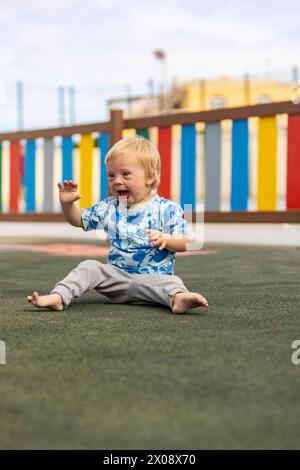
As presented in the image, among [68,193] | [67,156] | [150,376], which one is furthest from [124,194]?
[67,156]

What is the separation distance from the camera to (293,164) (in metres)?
5.19

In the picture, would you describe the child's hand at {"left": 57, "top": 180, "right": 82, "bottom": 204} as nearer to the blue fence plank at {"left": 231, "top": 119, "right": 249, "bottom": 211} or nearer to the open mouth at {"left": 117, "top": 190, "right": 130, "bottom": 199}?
the open mouth at {"left": 117, "top": 190, "right": 130, "bottom": 199}

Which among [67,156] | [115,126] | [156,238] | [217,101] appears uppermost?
[217,101]

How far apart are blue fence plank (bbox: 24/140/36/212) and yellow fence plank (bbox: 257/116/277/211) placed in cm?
258

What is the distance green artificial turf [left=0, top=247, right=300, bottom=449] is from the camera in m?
1.10

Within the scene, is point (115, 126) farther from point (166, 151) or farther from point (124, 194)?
point (124, 194)

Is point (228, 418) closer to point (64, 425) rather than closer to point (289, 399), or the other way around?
point (289, 399)

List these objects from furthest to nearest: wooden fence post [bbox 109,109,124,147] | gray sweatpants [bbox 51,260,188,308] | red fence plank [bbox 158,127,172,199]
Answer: wooden fence post [bbox 109,109,124,147], red fence plank [bbox 158,127,172,199], gray sweatpants [bbox 51,260,188,308]

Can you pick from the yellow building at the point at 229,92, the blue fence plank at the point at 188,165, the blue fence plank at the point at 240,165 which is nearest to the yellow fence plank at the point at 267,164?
the blue fence plank at the point at 240,165

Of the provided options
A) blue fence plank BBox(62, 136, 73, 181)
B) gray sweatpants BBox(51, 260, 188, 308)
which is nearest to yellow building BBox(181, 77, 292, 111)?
blue fence plank BBox(62, 136, 73, 181)

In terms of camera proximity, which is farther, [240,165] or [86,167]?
[86,167]

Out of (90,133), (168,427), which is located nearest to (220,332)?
(168,427)

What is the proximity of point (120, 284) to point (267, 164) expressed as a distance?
10.3 feet

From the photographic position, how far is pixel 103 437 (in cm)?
108
